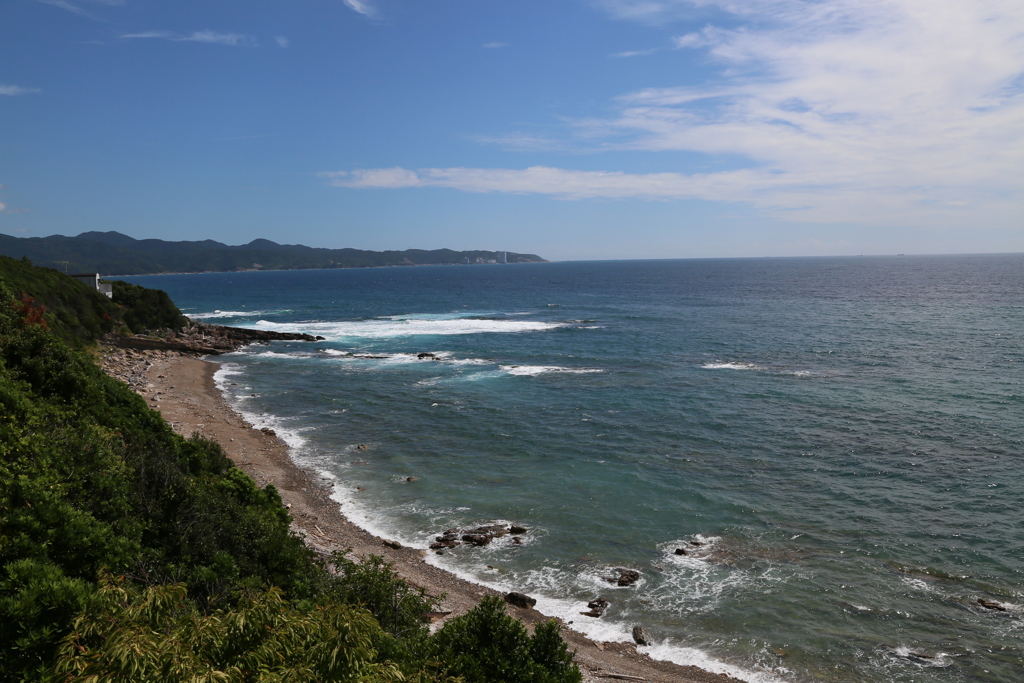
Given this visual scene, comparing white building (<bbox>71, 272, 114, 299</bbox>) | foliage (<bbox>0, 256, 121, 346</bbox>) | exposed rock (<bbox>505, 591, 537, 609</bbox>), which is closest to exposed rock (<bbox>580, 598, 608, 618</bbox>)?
exposed rock (<bbox>505, 591, 537, 609</bbox>)

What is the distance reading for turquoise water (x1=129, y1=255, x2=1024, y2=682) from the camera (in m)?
17.0

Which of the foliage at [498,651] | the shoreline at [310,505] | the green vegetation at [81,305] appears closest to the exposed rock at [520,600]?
the shoreline at [310,505]

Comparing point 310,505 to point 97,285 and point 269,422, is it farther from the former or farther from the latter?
point 97,285

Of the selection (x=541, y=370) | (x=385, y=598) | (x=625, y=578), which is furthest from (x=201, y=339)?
(x=385, y=598)

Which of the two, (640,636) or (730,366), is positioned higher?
(730,366)

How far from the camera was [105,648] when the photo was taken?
18.9 feet

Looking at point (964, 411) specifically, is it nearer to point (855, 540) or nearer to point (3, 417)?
point (855, 540)

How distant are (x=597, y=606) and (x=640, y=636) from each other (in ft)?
5.72

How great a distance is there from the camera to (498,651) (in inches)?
392

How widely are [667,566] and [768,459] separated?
12314 mm

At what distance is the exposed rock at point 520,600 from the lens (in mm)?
17906

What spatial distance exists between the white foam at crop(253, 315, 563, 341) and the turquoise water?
37.0ft

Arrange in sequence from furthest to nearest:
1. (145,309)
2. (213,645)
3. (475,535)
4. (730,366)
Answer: (145,309)
(730,366)
(475,535)
(213,645)

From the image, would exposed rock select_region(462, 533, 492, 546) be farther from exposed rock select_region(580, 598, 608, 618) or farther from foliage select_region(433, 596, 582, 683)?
foliage select_region(433, 596, 582, 683)
